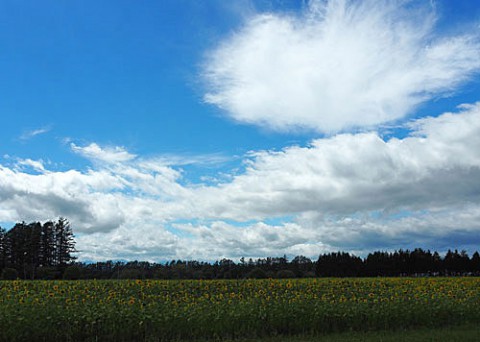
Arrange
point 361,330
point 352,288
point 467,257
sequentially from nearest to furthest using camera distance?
point 361,330 → point 352,288 → point 467,257

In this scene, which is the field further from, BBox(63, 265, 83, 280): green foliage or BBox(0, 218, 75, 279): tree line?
BBox(0, 218, 75, 279): tree line

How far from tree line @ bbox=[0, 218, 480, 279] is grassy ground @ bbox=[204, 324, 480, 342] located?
1070 inches

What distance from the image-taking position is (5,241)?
6569 cm

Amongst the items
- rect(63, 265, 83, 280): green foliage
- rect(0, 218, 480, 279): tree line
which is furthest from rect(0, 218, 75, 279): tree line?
rect(63, 265, 83, 280): green foliage

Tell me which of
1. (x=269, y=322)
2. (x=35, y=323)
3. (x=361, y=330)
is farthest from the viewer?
(x=361, y=330)

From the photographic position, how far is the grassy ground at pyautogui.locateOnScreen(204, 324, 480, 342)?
14096mm

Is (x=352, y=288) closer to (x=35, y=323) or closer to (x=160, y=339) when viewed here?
(x=160, y=339)

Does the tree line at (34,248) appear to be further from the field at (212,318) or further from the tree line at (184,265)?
the field at (212,318)

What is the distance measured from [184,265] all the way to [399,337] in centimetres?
5146

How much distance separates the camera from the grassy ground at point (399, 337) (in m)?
14.1

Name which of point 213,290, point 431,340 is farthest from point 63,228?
point 431,340

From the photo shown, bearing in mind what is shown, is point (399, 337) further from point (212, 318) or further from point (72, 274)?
point (72, 274)

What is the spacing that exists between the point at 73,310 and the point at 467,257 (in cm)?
8559

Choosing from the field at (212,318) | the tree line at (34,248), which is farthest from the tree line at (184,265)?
the field at (212,318)
